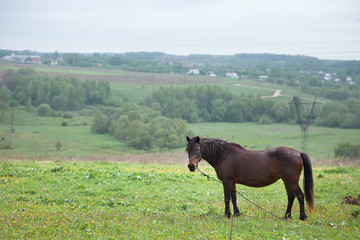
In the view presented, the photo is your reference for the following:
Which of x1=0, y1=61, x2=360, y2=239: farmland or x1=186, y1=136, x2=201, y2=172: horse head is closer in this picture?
x1=0, y1=61, x2=360, y2=239: farmland

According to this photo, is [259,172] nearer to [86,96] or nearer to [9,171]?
[9,171]

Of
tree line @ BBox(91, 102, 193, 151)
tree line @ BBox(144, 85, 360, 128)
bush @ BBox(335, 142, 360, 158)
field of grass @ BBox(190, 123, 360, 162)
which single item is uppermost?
tree line @ BBox(144, 85, 360, 128)

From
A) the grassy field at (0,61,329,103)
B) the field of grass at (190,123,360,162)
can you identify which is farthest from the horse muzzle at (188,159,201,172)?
the grassy field at (0,61,329,103)

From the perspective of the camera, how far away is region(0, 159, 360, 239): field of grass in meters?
8.77

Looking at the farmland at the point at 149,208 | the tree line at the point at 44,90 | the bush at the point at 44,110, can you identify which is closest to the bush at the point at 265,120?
the tree line at the point at 44,90

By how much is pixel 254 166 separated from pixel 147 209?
3.66 m

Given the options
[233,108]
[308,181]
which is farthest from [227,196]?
[233,108]

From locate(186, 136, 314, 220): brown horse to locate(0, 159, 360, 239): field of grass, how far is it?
0.78 metres

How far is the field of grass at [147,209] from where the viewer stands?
877 centimetres

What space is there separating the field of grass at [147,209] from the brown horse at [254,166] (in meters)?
0.78

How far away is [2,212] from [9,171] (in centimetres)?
874

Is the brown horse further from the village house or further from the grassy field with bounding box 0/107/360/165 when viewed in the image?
the village house

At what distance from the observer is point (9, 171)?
59.4 feet

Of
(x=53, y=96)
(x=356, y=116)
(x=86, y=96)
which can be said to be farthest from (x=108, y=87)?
(x=356, y=116)
